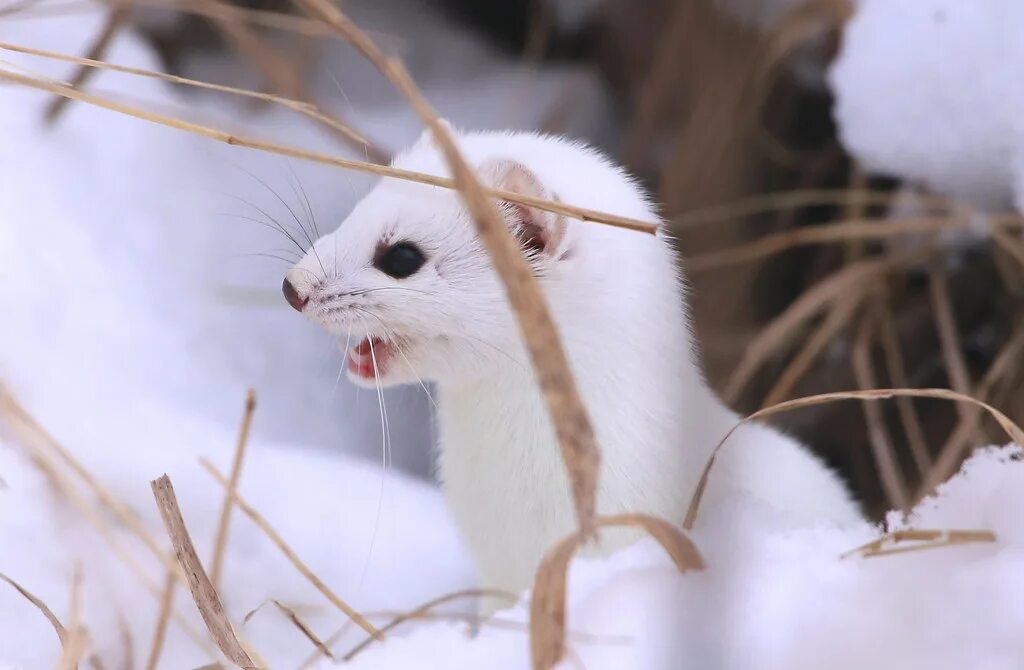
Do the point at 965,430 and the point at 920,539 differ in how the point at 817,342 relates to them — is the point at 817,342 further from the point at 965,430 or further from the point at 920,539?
the point at 920,539

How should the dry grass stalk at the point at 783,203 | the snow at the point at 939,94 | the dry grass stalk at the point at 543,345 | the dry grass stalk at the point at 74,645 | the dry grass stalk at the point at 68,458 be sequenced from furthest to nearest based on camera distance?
the dry grass stalk at the point at 783,203
the snow at the point at 939,94
the dry grass stalk at the point at 68,458
the dry grass stalk at the point at 74,645
the dry grass stalk at the point at 543,345

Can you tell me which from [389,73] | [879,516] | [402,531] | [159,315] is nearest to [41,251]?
[159,315]

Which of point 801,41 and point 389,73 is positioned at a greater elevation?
point 801,41

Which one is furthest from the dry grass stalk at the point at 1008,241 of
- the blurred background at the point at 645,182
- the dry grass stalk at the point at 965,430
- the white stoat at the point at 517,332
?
the white stoat at the point at 517,332

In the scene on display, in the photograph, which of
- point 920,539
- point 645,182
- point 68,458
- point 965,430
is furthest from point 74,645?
point 645,182

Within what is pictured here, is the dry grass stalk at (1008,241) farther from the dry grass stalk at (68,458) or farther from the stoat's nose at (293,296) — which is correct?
the dry grass stalk at (68,458)

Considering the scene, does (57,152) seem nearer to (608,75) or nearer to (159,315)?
(159,315)
